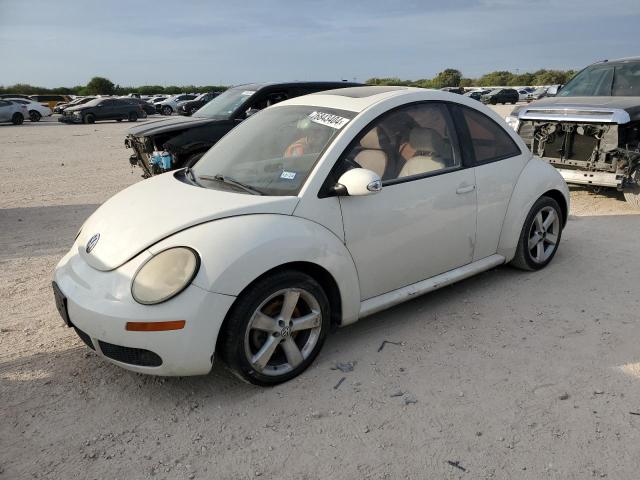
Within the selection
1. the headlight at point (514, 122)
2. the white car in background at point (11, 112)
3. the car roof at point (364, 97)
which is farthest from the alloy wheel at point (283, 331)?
the white car in background at point (11, 112)

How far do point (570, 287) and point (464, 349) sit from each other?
1.52m

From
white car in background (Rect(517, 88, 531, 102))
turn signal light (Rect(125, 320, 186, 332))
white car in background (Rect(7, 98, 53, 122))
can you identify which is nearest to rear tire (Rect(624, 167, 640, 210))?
turn signal light (Rect(125, 320, 186, 332))

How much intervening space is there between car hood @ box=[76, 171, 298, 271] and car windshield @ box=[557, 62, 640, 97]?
22.4ft

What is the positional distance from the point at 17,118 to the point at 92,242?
31411 mm

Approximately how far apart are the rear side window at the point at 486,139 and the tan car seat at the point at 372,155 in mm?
895

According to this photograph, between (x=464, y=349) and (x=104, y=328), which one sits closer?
(x=104, y=328)

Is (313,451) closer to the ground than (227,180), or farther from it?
closer to the ground

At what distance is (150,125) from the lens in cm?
827

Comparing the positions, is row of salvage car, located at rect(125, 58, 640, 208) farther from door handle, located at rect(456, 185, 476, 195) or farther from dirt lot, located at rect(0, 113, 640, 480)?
door handle, located at rect(456, 185, 476, 195)

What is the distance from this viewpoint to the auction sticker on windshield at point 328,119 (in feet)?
11.3

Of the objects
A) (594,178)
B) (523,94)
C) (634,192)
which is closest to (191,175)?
(594,178)

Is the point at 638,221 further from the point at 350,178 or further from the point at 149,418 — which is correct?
the point at 149,418

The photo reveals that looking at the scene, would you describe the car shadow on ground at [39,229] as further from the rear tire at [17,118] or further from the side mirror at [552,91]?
the rear tire at [17,118]

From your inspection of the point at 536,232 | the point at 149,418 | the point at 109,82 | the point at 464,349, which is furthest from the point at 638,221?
the point at 109,82
